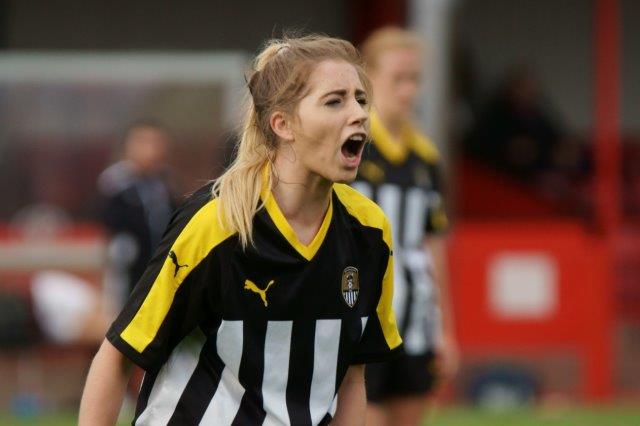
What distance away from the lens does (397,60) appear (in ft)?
20.6

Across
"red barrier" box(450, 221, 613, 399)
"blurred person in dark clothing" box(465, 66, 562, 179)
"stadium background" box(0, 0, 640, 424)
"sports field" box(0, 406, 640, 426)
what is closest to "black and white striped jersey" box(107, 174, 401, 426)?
"sports field" box(0, 406, 640, 426)

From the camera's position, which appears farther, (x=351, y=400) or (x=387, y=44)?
(x=387, y=44)

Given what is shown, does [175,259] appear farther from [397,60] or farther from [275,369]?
[397,60]

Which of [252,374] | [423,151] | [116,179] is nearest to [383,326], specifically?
[252,374]

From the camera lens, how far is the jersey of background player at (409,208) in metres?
6.26

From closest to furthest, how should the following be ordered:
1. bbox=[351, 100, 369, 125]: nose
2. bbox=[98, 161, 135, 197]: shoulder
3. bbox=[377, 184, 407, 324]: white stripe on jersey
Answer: bbox=[351, 100, 369, 125]: nose < bbox=[377, 184, 407, 324]: white stripe on jersey < bbox=[98, 161, 135, 197]: shoulder

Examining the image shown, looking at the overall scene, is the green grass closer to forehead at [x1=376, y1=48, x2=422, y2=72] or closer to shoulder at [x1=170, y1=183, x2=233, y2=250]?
forehead at [x1=376, y1=48, x2=422, y2=72]

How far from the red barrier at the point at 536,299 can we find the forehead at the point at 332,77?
26.9ft

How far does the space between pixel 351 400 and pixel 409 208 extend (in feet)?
7.59

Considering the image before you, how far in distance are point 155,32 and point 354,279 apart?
514 inches

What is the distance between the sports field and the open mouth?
6381 millimetres

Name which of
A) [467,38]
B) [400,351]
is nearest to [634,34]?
[467,38]

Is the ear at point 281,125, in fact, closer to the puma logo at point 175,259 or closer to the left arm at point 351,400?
the puma logo at point 175,259

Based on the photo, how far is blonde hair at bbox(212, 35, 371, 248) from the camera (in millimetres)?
3754
